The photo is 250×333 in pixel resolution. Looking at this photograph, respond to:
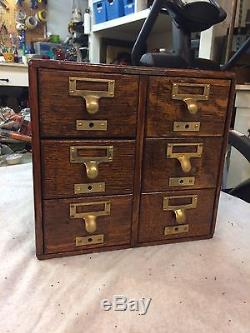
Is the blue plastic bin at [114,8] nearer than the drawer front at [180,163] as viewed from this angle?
No

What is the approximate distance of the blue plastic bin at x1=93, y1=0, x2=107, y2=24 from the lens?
1.61 metres

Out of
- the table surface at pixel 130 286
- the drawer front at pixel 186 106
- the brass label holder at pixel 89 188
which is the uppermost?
the drawer front at pixel 186 106

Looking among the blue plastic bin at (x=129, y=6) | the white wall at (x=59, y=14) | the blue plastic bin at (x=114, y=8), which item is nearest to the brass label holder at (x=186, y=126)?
the blue plastic bin at (x=129, y=6)

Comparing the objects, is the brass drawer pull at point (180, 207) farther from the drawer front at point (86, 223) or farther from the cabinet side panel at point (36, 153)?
the cabinet side panel at point (36, 153)

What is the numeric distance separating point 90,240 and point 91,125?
0.25m

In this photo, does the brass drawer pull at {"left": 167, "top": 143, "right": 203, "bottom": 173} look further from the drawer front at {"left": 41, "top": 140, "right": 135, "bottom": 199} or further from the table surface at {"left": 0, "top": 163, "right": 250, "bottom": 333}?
the table surface at {"left": 0, "top": 163, "right": 250, "bottom": 333}

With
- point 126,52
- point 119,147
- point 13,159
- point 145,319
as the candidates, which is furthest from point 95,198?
point 126,52

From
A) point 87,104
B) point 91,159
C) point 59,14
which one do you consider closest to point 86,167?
point 91,159

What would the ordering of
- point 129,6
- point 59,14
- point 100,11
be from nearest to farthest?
1. point 129,6
2. point 100,11
3. point 59,14

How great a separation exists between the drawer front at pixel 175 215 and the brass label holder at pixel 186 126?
0.14 meters

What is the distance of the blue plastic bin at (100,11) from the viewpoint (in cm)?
161

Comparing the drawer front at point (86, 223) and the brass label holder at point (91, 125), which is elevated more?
the brass label holder at point (91, 125)

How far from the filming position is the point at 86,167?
1.86 ft

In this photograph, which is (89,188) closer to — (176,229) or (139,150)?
(139,150)
